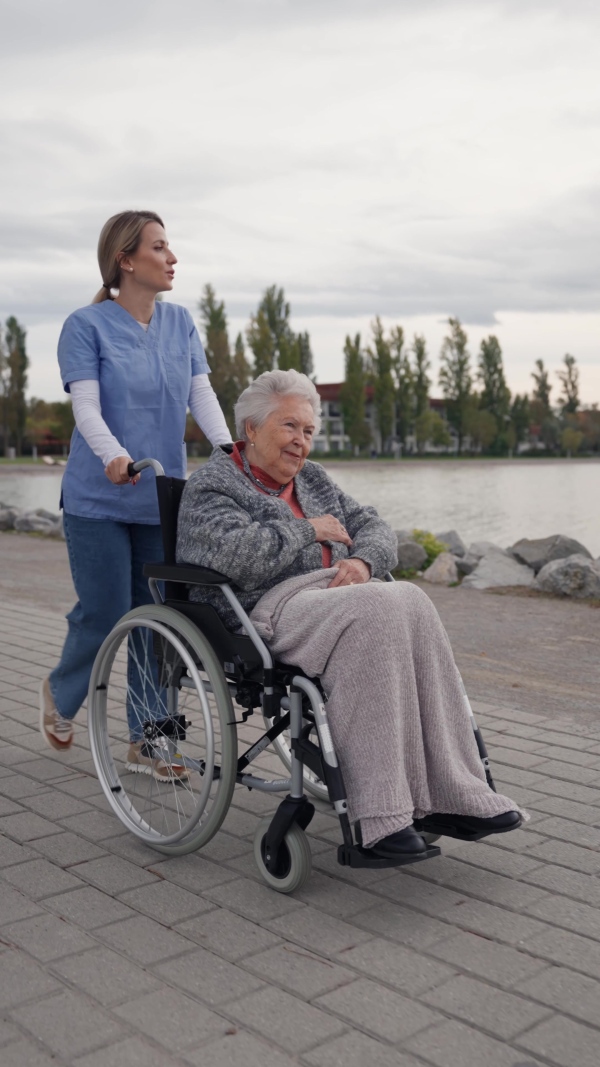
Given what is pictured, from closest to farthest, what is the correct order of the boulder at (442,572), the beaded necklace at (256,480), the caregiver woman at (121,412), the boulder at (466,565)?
the beaded necklace at (256,480) < the caregiver woman at (121,412) < the boulder at (442,572) < the boulder at (466,565)

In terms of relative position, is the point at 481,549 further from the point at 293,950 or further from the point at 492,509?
the point at 492,509

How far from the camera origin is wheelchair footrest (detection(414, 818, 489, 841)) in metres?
2.73

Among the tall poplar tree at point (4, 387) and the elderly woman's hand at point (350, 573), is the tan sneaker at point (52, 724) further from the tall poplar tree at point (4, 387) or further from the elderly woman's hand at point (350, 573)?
the tall poplar tree at point (4, 387)

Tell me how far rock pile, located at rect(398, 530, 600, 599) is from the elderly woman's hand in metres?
4.82

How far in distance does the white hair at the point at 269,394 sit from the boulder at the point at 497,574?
5.49 meters

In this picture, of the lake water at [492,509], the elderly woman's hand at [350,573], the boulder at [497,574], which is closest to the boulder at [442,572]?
the boulder at [497,574]

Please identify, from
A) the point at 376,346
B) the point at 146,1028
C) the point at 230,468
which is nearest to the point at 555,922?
the point at 146,1028

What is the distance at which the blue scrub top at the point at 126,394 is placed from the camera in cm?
359

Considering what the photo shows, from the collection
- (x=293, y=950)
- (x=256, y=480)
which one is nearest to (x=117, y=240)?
(x=256, y=480)

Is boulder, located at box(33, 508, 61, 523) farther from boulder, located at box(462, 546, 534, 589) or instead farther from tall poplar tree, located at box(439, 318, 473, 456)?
tall poplar tree, located at box(439, 318, 473, 456)

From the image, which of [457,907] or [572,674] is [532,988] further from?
[572,674]

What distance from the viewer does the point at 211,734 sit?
2.81 meters

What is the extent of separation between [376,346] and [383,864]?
75.3 metres

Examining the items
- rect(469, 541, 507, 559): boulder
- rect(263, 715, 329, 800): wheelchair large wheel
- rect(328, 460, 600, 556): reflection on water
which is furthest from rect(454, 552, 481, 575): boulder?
rect(263, 715, 329, 800): wheelchair large wheel
